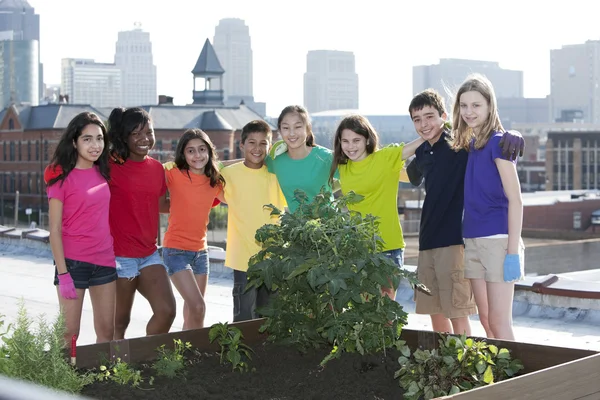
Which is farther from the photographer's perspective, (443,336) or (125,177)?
(125,177)

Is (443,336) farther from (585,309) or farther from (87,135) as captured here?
(585,309)

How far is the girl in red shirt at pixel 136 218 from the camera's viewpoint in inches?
197

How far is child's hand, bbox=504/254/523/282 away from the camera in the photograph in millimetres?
4398

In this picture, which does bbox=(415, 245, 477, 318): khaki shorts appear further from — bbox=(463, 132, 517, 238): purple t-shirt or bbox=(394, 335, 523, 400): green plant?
bbox=(394, 335, 523, 400): green plant

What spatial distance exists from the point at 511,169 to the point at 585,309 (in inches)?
134

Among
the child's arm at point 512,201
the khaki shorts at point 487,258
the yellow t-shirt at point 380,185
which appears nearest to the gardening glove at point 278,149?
the yellow t-shirt at point 380,185

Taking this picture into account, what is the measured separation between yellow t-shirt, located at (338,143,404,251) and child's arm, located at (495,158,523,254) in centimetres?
74

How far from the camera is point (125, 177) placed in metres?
5.06

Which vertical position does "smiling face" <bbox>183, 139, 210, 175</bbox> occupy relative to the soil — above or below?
above

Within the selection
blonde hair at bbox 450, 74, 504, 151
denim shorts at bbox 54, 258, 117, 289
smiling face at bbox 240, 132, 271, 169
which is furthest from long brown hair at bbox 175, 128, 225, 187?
blonde hair at bbox 450, 74, 504, 151

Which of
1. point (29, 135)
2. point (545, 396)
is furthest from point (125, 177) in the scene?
point (29, 135)

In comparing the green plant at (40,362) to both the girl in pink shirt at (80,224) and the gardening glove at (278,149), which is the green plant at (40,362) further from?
the gardening glove at (278,149)

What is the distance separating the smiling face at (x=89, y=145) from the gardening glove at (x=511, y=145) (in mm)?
2098

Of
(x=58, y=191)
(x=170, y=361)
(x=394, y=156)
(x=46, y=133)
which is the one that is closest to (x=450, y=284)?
(x=394, y=156)
